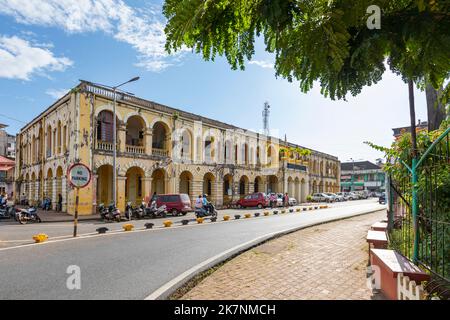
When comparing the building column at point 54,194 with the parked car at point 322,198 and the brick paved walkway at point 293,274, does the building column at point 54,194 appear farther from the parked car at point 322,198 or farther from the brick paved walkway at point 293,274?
the parked car at point 322,198

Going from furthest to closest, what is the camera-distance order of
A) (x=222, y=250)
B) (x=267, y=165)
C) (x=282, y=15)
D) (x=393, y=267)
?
1. (x=267, y=165)
2. (x=222, y=250)
3. (x=393, y=267)
4. (x=282, y=15)

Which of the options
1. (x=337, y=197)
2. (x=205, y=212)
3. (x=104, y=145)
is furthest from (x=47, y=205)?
(x=337, y=197)

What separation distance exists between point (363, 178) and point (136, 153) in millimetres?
69707

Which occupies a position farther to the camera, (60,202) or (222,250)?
(60,202)

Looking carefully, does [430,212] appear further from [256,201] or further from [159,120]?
[256,201]

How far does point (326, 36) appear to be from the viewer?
2.28 meters

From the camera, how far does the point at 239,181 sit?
33875 mm

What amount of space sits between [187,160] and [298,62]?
25112mm

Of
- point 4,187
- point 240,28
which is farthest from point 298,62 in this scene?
point 4,187

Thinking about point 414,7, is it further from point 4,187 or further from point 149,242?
point 4,187

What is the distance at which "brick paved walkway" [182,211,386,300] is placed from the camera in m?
4.48

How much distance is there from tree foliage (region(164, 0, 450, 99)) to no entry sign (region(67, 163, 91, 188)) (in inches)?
352

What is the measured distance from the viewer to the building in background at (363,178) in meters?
74.4
